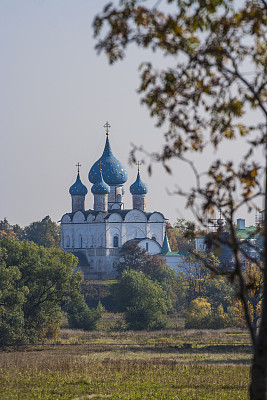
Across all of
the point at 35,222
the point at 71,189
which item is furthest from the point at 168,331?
the point at 35,222

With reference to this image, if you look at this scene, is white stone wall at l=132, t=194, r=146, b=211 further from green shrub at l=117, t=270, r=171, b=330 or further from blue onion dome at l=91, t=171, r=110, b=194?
green shrub at l=117, t=270, r=171, b=330

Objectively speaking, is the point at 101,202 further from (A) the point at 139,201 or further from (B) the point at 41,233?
(B) the point at 41,233

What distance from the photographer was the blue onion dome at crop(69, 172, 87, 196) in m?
79.1

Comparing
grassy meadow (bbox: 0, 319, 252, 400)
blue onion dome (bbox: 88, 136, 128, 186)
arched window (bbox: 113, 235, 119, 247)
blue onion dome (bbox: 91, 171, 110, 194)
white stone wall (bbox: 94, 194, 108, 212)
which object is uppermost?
blue onion dome (bbox: 88, 136, 128, 186)

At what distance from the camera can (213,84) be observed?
28.7 feet

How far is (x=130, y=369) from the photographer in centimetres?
2469

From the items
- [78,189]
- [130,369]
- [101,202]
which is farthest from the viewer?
[78,189]

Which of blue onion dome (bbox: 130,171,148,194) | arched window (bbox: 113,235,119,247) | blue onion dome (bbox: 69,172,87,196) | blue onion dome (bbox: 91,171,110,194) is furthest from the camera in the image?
blue onion dome (bbox: 69,172,87,196)

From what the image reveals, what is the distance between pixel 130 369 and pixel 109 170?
55511mm

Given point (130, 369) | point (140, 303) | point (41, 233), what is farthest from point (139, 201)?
point (130, 369)

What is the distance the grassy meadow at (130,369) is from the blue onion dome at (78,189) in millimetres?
38491

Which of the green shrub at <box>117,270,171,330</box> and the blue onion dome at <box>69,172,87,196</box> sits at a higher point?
→ the blue onion dome at <box>69,172,87,196</box>

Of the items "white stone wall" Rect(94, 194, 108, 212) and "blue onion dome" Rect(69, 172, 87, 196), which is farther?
"blue onion dome" Rect(69, 172, 87, 196)

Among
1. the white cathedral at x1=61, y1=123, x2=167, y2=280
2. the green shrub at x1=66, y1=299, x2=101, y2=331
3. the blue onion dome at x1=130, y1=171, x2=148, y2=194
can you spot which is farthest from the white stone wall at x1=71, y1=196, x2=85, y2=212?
the green shrub at x1=66, y1=299, x2=101, y2=331
